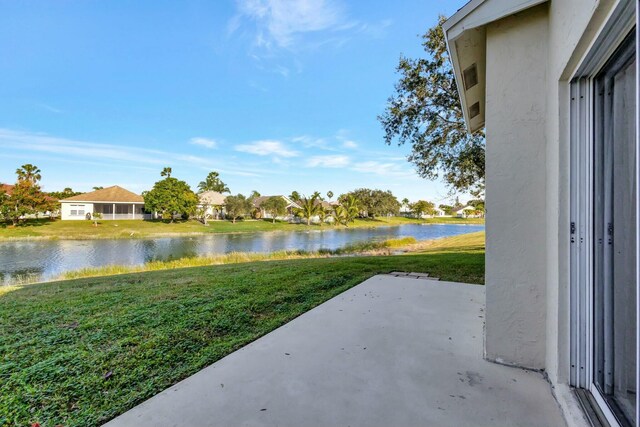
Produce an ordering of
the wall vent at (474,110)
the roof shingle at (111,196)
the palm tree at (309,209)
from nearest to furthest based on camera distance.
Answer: the wall vent at (474,110) → the roof shingle at (111,196) → the palm tree at (309,209)

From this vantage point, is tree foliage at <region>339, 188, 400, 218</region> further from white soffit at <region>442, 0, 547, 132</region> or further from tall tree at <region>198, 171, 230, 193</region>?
white soffit at <region>442, 0, 547, 132</region>

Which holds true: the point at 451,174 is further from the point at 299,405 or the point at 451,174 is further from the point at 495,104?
the point at 299,405

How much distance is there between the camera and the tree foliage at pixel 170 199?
29578mm

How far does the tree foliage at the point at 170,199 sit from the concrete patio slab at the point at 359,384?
103ft

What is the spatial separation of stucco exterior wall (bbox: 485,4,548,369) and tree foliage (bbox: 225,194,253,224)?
114ft

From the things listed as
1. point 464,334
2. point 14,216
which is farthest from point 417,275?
point 14,216

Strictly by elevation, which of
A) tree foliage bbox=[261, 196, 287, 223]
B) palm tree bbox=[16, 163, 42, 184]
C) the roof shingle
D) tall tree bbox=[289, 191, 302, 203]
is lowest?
tree foliage bbox=[261, 196, 287, 223]

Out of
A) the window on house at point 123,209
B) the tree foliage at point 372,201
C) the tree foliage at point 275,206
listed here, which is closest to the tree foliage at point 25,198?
the window on house at point 123,209

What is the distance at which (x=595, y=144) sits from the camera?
1.43 m

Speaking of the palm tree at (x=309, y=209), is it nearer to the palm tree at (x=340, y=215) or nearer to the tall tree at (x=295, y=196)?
the palm tree at (x=340, y=215)

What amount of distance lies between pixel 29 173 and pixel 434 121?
119ft

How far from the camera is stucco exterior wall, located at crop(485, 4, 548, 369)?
1.91 metres

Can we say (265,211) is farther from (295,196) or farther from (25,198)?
(25,198)

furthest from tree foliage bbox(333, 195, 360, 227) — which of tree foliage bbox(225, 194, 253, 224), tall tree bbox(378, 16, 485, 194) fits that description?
tall tree bbox(378, 16, 485, 194)
